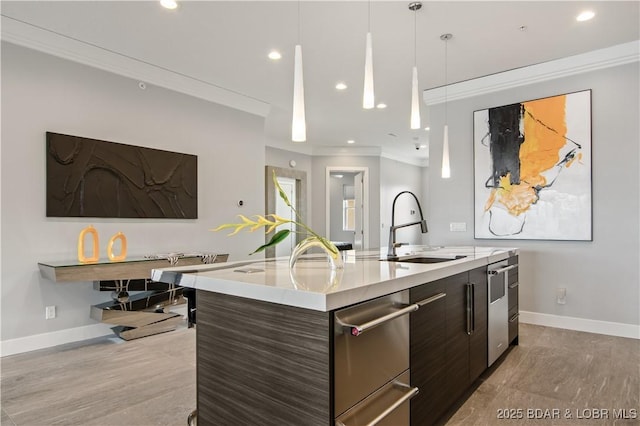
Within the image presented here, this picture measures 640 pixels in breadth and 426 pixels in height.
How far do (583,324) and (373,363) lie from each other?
3.47 m

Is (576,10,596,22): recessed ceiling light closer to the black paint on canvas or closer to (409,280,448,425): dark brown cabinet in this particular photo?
the black paint on canvas

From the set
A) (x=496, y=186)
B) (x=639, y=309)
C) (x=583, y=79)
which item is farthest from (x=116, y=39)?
(x=639, y=309)

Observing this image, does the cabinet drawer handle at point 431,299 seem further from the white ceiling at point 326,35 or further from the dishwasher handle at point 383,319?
the white ceiling at point 326,35

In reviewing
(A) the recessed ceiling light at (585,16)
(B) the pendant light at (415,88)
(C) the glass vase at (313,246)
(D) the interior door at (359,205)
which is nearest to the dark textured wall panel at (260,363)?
(C) the glass vase at (313,246)

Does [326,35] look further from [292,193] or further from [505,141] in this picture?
[292,193]

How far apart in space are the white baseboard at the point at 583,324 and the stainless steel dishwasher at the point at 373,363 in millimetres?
3149

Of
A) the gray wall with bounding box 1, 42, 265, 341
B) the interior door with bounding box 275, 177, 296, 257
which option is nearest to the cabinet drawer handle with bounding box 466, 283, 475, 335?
the gray wall with bounding box 1, 42, 265, 341

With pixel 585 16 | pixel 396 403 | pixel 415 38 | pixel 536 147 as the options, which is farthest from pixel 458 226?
pixel 396 403

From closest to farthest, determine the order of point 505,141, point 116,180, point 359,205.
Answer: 1. point 116,180
2. point 505,141
3. point 359,205

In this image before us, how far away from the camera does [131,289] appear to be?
3.64 metres

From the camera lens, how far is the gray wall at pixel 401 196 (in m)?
8.62

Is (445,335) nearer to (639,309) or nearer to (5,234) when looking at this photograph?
(639,309)

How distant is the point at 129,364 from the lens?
2.99 metres

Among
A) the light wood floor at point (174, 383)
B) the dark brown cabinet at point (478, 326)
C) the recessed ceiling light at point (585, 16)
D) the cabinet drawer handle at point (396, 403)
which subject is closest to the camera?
the cabinet drawer handle at point (396, 403)
